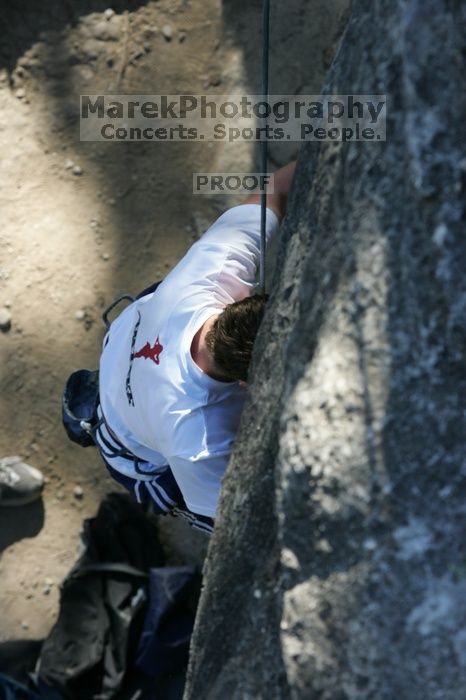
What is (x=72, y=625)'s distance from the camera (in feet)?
8.51

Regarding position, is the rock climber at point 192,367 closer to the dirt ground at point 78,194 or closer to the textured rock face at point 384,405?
the textured rock face at point 384,405

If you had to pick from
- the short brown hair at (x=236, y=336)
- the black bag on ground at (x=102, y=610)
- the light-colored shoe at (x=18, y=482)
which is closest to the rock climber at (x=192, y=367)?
the short brown hair at (x=236, y=336)

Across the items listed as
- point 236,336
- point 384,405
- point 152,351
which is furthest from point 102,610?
point 384,405

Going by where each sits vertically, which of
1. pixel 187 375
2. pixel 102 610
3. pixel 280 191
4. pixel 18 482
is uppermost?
pixel 280 191

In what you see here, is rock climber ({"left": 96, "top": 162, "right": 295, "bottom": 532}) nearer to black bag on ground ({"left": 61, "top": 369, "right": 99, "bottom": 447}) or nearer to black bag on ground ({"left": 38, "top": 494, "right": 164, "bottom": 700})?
black bag on ground ({"left": 61, "top": 369, "right": 99, "bottom": 447})

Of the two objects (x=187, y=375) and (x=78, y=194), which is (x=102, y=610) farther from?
(x=78, y=194)

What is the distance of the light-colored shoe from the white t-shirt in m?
1.11

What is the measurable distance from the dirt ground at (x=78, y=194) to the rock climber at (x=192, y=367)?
3.53 feet

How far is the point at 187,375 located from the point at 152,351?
13 cm

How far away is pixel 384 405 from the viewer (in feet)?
3.21

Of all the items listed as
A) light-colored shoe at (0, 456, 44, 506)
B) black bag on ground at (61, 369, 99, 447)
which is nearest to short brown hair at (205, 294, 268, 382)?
black bag on ground at (61, 369, 99, 447)

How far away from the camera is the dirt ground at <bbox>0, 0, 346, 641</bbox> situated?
2.86 meters

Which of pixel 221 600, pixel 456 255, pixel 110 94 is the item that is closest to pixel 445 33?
pixel 456 255

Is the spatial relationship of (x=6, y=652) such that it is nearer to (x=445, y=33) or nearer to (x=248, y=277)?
(x=248, y=277)
